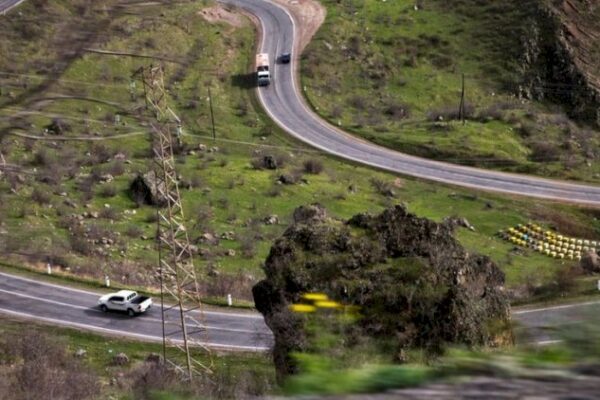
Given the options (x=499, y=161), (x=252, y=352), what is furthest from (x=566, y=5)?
(x=252, y=352)

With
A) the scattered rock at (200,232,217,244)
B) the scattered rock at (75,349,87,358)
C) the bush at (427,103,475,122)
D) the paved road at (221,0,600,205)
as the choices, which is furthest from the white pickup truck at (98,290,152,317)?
the bush at (427,103,475,122)

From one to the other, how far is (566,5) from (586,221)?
94.1 feet

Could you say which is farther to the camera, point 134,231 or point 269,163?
point 269,163

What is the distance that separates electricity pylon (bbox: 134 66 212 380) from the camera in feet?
56.0

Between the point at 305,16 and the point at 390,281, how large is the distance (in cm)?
5214

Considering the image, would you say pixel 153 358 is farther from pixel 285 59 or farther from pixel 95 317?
pixel 285 59

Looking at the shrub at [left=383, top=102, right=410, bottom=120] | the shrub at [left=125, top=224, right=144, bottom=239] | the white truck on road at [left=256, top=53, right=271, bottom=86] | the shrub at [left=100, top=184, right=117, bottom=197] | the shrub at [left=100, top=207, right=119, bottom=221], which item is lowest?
the shrub at [left=125, top=224, right=144, bottom=239]

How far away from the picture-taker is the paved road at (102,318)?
23.4m

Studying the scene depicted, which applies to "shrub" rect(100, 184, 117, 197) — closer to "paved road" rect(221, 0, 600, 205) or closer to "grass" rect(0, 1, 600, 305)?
"grass" rect(0, 1, 600, 305)

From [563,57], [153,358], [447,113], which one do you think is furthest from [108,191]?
[563,57]

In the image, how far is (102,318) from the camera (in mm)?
24844

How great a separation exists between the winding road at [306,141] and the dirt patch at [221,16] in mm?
1896

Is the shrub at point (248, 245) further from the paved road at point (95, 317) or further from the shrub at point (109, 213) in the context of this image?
the paved road at point (95, 317)

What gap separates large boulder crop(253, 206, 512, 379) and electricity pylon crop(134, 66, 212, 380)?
265 centimetres
